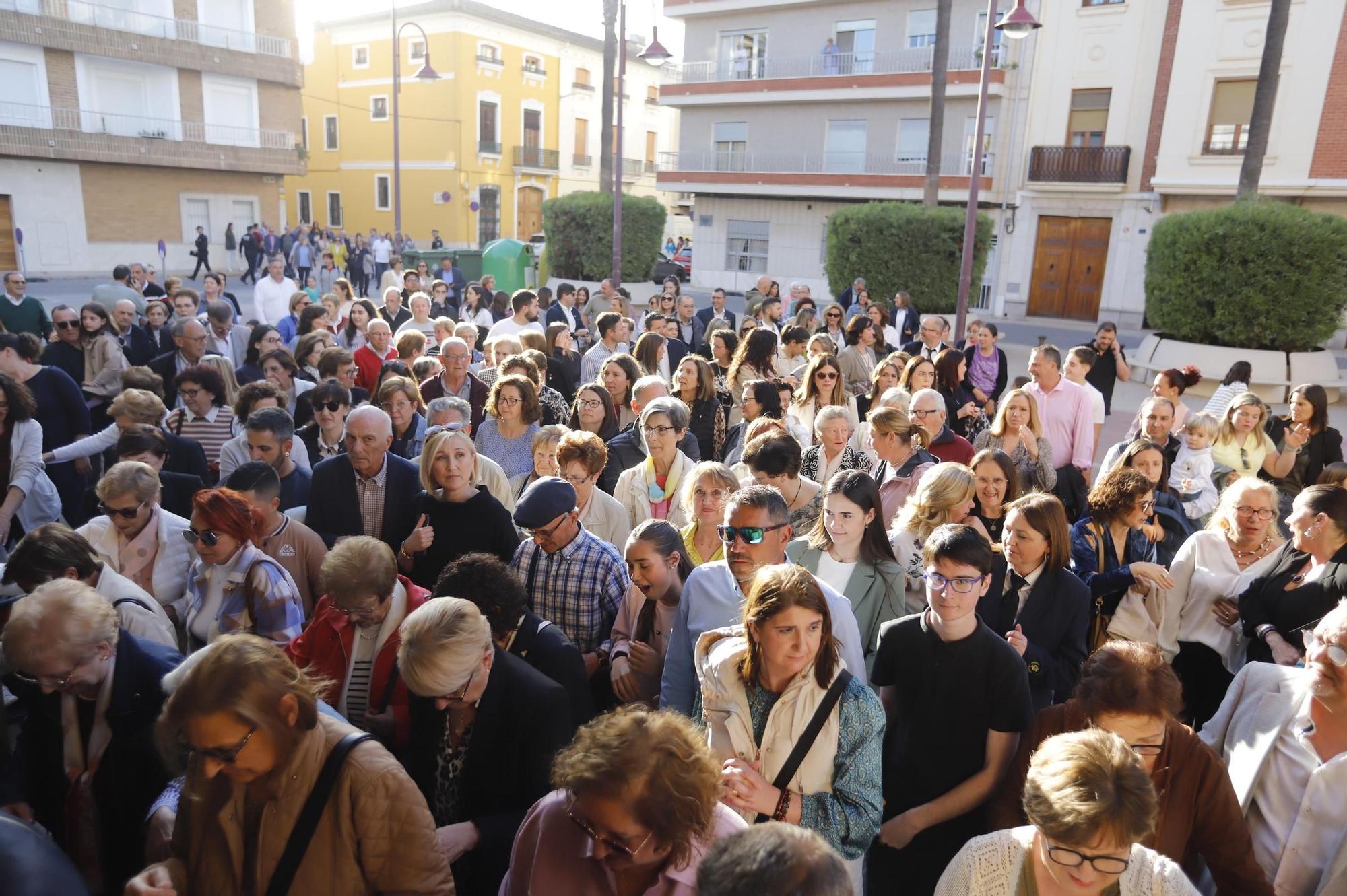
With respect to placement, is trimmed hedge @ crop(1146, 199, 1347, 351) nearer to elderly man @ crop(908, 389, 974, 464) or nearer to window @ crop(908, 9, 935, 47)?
elderly man @ crop(908, 389, 974, 464)

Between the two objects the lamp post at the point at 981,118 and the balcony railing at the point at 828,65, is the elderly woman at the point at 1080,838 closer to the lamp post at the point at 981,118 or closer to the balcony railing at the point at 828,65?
the lamp post at the point at 981,118

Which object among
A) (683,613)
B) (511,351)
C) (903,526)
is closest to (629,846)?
(683,613)

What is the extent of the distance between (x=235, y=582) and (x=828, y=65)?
31549 millimetres

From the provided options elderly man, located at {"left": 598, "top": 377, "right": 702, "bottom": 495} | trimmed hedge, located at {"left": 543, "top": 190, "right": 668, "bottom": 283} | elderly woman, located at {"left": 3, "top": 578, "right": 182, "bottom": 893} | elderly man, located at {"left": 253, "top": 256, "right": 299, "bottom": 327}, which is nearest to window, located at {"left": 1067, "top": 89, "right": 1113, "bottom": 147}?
trimmed hedge, located at {"left": 543, "top": 190, "right": 668, "bottom": 283}

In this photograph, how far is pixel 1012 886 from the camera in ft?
7.14

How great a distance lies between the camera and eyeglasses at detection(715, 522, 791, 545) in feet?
10.6

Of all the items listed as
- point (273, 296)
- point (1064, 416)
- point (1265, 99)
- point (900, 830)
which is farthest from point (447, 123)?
point (900, 830)

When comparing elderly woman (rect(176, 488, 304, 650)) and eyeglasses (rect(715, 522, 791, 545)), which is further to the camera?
elderly woman (rect(176, 488, 304, 650))

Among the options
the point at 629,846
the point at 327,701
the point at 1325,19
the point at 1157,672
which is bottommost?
the point at 327,701

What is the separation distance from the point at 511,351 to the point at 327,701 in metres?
5.26

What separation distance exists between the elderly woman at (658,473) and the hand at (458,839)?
2.44 m

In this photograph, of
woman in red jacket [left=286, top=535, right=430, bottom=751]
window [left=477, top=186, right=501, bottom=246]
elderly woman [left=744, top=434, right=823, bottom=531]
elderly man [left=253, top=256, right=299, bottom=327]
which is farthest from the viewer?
window [left=477, top=186, right=501, bottom=246]

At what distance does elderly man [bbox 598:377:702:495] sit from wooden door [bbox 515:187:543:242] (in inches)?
1532

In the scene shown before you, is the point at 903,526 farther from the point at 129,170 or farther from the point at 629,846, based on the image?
the point at 129,170
